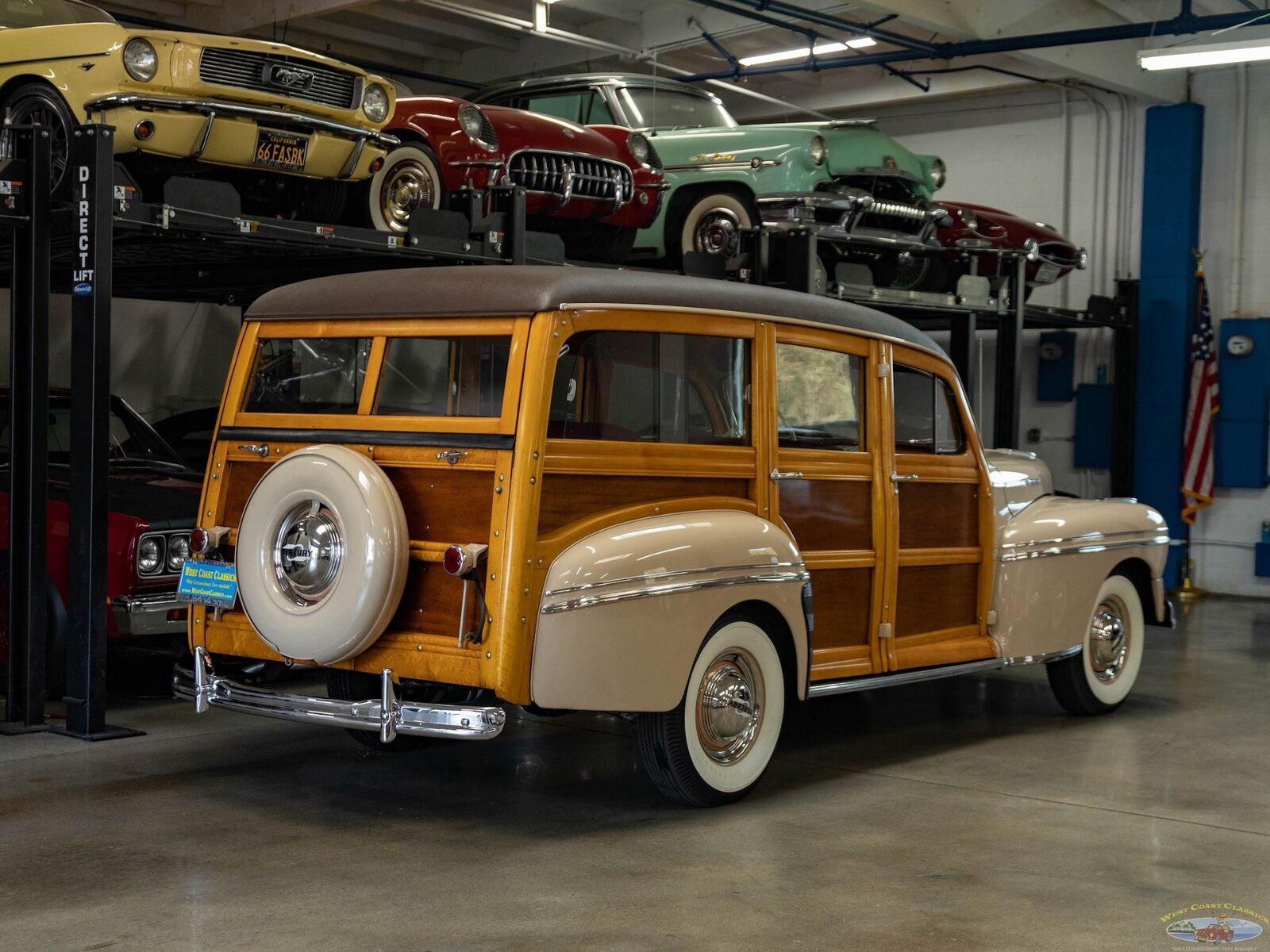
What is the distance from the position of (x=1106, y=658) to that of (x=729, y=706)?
300 cm

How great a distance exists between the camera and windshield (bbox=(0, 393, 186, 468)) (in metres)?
8.23

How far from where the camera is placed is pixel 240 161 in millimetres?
7398

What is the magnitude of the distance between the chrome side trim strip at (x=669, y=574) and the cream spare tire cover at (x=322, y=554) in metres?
0.58

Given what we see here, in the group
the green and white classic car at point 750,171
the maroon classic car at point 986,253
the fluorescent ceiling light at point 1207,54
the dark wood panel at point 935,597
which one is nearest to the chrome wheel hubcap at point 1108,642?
the dark wood panel at point 935,597

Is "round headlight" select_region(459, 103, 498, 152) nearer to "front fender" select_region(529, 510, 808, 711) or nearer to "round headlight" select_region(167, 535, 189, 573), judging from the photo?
"round headlight" select_region(167, 535, 189, 573)

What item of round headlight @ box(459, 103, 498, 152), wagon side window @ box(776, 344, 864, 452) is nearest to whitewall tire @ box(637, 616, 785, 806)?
wagon side window @ box(776, 344, 864, 452)

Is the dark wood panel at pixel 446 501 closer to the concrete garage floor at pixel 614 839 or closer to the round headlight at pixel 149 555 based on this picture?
the concrete garage floor at pixel 614 839

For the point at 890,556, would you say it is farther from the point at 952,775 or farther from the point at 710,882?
the point at 710,882

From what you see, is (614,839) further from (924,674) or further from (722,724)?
(924,674)

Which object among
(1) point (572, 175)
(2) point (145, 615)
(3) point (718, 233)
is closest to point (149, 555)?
(2) point (145, 615)

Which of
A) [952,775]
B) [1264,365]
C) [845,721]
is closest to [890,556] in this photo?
[952,775]

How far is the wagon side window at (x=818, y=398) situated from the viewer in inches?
225

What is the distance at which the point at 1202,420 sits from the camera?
47.6 feet

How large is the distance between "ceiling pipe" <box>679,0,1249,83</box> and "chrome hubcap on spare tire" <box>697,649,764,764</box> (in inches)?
358
